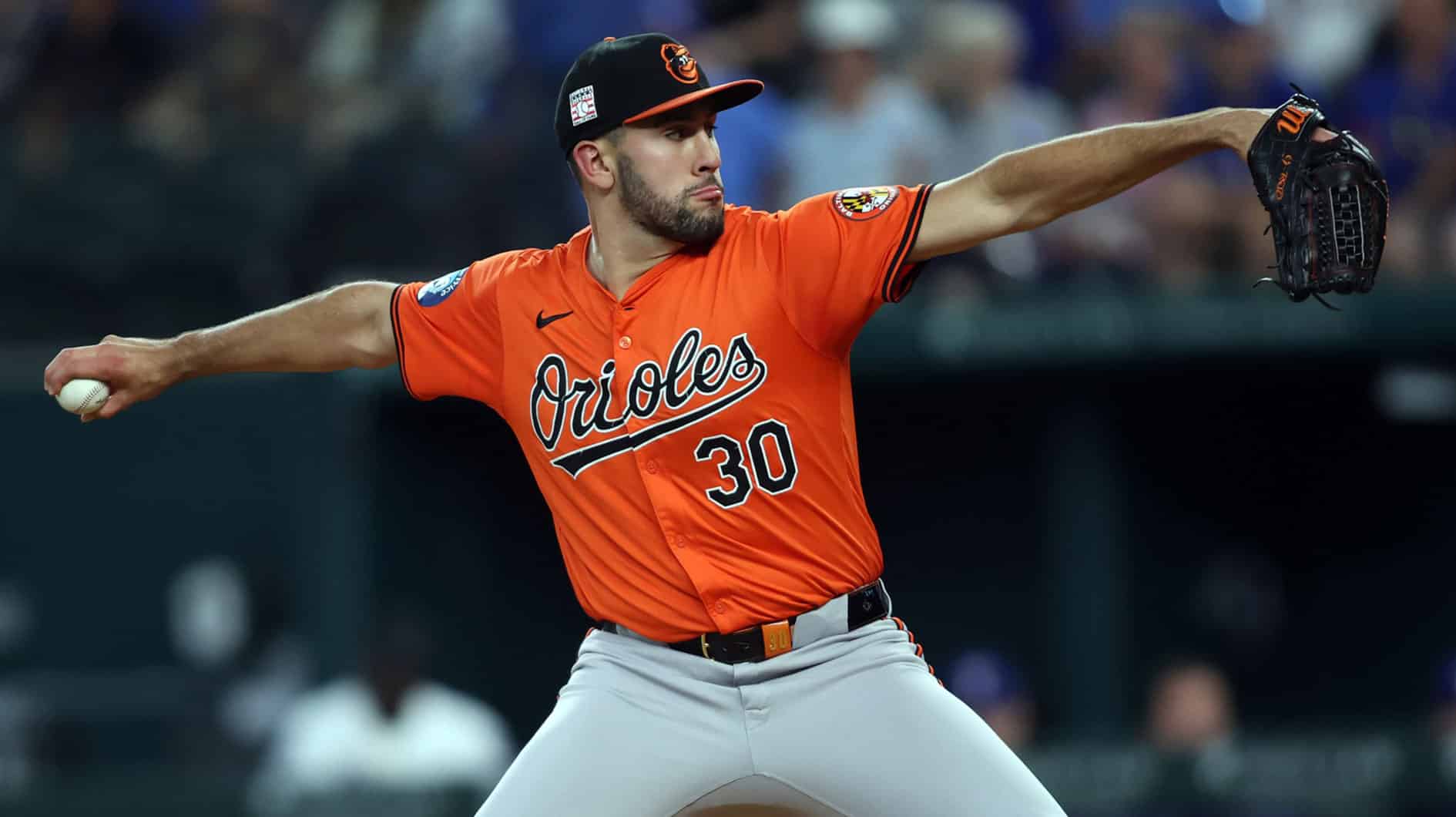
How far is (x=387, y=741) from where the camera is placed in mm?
7316

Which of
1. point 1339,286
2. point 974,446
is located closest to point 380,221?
point 974,446

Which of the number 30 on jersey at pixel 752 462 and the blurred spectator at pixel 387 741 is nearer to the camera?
the number 30 on jersey at pixel 752 462

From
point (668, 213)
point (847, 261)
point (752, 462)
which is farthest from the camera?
point (668, 213)

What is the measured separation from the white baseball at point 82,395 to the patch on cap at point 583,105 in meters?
1.13

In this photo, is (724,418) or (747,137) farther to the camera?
(747,137)

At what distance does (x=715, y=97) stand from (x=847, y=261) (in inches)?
18.9

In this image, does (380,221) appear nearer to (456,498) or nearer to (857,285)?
(456,498)

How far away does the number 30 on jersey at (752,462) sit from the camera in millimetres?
3990

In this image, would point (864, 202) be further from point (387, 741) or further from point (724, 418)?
point (387, 741)

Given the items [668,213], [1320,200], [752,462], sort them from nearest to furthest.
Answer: [1320,200], [752,462], [668,213]

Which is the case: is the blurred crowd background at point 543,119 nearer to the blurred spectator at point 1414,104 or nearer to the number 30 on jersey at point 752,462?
the blurred spectator at point 1414,104

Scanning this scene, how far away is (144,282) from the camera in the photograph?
8.42 meters

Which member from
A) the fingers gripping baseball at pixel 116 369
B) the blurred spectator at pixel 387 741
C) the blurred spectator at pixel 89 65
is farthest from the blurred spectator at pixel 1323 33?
the fingers gripping baseball at pixel 116 369

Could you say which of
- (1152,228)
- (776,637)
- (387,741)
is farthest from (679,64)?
(1152,228)
